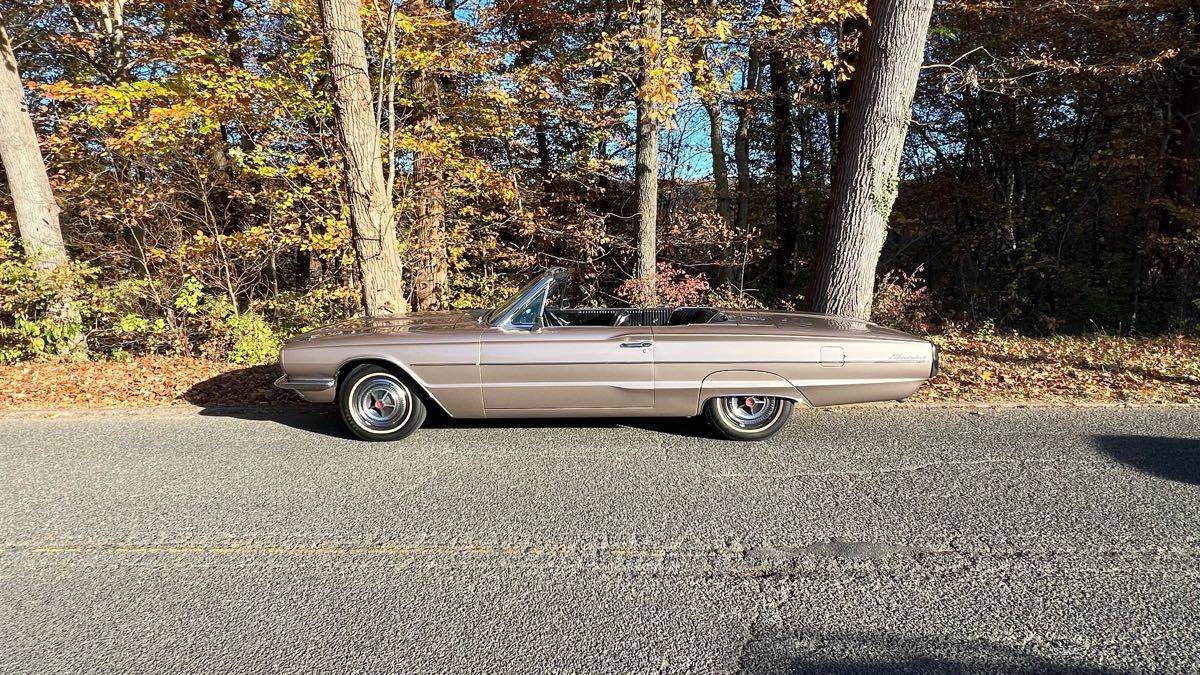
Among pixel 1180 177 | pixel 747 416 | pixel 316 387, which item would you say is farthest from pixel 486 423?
pixel 1180 177

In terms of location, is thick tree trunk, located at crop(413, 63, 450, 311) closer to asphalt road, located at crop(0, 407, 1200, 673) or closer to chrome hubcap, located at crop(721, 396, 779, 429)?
asphalt road, located at crop(0, 407, 1200, 673)

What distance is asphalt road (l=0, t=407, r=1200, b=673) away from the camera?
228cm

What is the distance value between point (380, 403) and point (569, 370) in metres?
1.50

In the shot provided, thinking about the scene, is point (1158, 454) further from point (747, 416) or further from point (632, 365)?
point (632, 365)

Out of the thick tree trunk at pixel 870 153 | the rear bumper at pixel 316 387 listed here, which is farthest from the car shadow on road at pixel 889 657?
the thick tree trunk at pixel 870 153

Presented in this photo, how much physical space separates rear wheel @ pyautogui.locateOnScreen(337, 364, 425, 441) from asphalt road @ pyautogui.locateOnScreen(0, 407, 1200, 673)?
0.51 ft

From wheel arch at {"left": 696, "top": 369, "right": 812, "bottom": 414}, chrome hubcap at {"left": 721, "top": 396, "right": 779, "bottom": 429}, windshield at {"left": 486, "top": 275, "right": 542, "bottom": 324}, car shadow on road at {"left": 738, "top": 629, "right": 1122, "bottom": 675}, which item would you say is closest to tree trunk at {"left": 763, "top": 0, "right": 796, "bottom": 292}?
chrome hubcap at {"left": 721, "top": 396, "right": 779, "bottom": 429}

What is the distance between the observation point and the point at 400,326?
16.5ft

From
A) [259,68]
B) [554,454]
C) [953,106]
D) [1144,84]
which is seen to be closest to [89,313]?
[259,68]

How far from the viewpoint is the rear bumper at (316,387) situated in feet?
15.3

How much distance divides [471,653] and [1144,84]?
1599cm

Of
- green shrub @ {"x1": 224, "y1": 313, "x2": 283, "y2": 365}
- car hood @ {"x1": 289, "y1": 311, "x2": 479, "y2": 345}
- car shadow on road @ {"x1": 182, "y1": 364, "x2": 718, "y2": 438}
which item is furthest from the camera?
green shrub @ {"x1": 224, "y1": 313, "x2": 283, "y2": 365}

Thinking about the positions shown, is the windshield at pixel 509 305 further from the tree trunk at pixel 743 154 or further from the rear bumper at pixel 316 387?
the tree trunk at pixel 743 154

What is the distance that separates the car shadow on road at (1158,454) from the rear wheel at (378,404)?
486 cm
